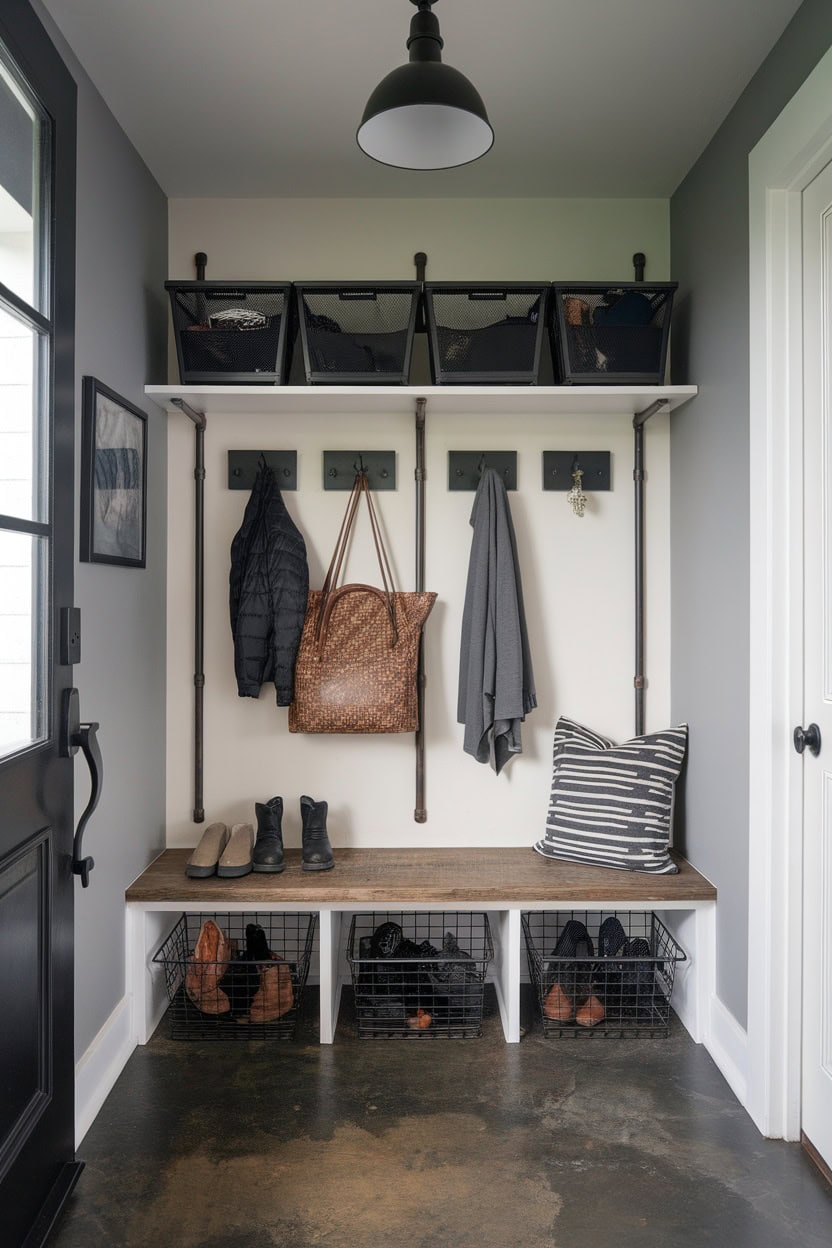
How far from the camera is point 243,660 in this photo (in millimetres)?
2740

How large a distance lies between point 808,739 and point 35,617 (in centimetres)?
168

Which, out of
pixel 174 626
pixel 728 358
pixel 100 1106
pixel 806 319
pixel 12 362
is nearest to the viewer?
pixel 12 362

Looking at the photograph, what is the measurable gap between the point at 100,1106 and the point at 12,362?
1764mm

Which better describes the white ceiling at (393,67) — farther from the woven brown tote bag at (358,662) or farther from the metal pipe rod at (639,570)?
the woven brown tote bag at (358,662)

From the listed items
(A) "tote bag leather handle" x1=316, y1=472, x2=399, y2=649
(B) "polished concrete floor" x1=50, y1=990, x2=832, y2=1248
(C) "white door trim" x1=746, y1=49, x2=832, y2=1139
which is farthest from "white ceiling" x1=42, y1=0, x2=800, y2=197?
(B) "polished concrete floor" x1=50, y1=990, x2=832, y2=1248

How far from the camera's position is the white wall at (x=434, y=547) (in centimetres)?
288

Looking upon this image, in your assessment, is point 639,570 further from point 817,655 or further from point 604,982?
point 604,982

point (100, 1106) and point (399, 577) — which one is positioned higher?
point (399, 577)

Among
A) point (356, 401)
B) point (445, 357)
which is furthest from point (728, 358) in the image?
point (356, 401)

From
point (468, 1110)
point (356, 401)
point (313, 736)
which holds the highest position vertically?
point (356, 401)

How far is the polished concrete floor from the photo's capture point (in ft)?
5.81

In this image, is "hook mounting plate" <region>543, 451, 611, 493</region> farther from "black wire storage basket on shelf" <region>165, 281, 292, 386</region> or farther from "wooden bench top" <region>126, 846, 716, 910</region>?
"wooden bench top" <region>126, 846, 716, 910</region>

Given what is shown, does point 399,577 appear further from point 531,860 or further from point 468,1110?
point 468,1110

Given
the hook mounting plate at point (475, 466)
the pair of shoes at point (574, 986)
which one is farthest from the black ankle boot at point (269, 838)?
the hook mounting plate at point (475, 466)
